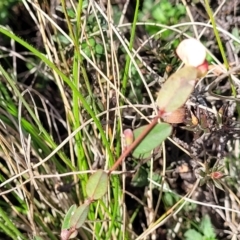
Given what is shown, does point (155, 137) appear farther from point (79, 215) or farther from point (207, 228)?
point (207, 228)

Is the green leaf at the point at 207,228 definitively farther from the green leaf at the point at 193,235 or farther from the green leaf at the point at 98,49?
the green leaf at the point at 98,49

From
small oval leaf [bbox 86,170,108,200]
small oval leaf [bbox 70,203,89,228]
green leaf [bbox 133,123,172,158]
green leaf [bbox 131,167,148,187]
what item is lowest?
green leaf [bbox 131,167,148,187]

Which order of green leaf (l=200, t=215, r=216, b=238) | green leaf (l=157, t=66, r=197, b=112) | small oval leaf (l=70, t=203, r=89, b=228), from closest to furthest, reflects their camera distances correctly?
green leaf (l=157, t=66, r=197, b=112) < small oval leaf (l=70, t=203, r=89, b=228) < green leaf (l=200, t=215, r=216, b=238)

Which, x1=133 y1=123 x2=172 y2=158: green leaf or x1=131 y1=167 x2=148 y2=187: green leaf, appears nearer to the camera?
x1=133 y1=123 x2=172 y2=158: green leaf

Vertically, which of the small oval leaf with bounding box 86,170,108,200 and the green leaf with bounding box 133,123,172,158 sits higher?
the green leaf with bounding box 133,123,172,158

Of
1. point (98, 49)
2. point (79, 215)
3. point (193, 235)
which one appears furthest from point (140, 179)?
point (79, 215)

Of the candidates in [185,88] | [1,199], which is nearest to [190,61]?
[185,88]

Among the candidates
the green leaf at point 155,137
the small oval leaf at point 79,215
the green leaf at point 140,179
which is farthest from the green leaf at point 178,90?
the green leaf at point 140,179

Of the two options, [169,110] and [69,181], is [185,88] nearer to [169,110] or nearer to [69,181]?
[169,110]

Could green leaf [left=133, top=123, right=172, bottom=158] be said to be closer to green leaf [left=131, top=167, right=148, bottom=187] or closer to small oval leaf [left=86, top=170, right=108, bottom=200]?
small oval leaf [left=86, top=170, right=108, bottom=200]

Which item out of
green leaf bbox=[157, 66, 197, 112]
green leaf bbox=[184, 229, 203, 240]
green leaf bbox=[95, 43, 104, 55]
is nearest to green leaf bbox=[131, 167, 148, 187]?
green leaf bbox=[184, 229, 203, 240]
